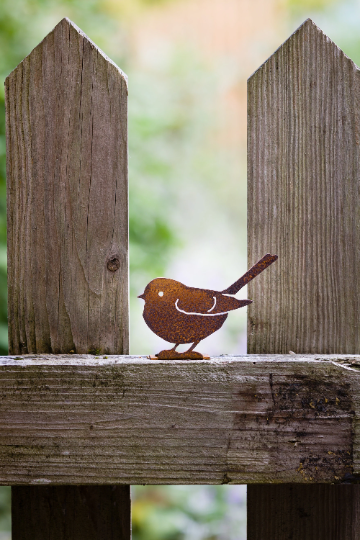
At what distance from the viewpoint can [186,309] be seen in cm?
95

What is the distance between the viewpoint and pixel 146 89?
2414 mm

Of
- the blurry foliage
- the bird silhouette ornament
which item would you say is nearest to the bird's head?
the bird silhouette ornament

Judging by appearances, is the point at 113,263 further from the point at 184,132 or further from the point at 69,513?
the point at 184,132

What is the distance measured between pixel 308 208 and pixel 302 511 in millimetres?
727

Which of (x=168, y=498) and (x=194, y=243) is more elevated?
(x=194, y=243)

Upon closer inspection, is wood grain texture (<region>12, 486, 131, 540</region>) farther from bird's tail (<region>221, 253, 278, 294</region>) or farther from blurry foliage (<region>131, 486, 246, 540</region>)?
blurry foliage (<region>131, 486, 246, 540</region>)

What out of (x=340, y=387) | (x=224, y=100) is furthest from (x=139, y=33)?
(x=340, y=387)

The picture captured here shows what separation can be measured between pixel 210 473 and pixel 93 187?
0.67 meters

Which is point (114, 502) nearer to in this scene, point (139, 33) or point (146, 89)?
point (146, 89)

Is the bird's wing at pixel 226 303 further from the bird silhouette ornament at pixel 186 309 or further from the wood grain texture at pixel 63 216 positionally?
the wood grain texture at pixel 63 216

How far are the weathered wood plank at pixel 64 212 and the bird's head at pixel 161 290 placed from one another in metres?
0.08

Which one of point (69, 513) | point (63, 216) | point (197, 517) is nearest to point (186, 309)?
point (63, 216)

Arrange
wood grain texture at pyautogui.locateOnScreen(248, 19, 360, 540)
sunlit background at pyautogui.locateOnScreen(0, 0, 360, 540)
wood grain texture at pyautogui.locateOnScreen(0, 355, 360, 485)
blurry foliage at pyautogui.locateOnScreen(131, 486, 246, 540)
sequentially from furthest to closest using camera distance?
1. blurry foliage at pyautogui.locateOnScreen(131, 486, 246, 540)
2. sunlit background at pyautogui.locateOnScreen(0, 0, 360, 540)
3. wood grain texture at pyautogui.locateOnScreen(248, 19, 360, 540)
4. wood grain texture at pyautogui.locateOnScreen(0, 355, 360, 485)

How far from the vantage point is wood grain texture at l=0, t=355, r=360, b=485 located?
0.90 metres
